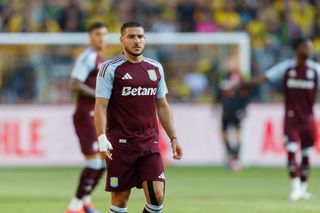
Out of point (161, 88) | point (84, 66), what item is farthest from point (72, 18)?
point (161, 88)

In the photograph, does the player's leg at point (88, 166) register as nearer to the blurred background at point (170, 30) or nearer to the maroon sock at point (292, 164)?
the maroon sock at point (292, 164)

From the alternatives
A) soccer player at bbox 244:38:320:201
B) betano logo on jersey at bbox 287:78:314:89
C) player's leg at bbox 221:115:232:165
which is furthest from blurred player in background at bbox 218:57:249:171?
betano logo on jersey at bbox 287:78:314:89

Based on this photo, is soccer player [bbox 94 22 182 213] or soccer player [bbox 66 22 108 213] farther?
soccer player [bbox 66 22 108 213]

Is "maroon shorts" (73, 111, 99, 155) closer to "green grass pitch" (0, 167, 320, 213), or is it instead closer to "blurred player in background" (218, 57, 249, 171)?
"green grass pitch" (0, 167, 320, 213)

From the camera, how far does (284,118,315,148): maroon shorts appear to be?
57.1 ft

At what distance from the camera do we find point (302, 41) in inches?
670

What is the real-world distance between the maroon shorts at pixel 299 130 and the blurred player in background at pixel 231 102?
6364 millimetres

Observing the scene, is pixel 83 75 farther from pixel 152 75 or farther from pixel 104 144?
pixel 104 144

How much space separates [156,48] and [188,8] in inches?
99.1

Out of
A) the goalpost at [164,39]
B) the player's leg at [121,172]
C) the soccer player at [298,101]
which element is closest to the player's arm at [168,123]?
the player's leg at [121,172]

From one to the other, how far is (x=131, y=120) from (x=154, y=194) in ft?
2.55

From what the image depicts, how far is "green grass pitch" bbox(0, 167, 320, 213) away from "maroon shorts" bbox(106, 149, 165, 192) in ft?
12.1

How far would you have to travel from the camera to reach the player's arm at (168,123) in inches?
444

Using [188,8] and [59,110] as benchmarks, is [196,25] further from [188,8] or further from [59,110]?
[59,110]
